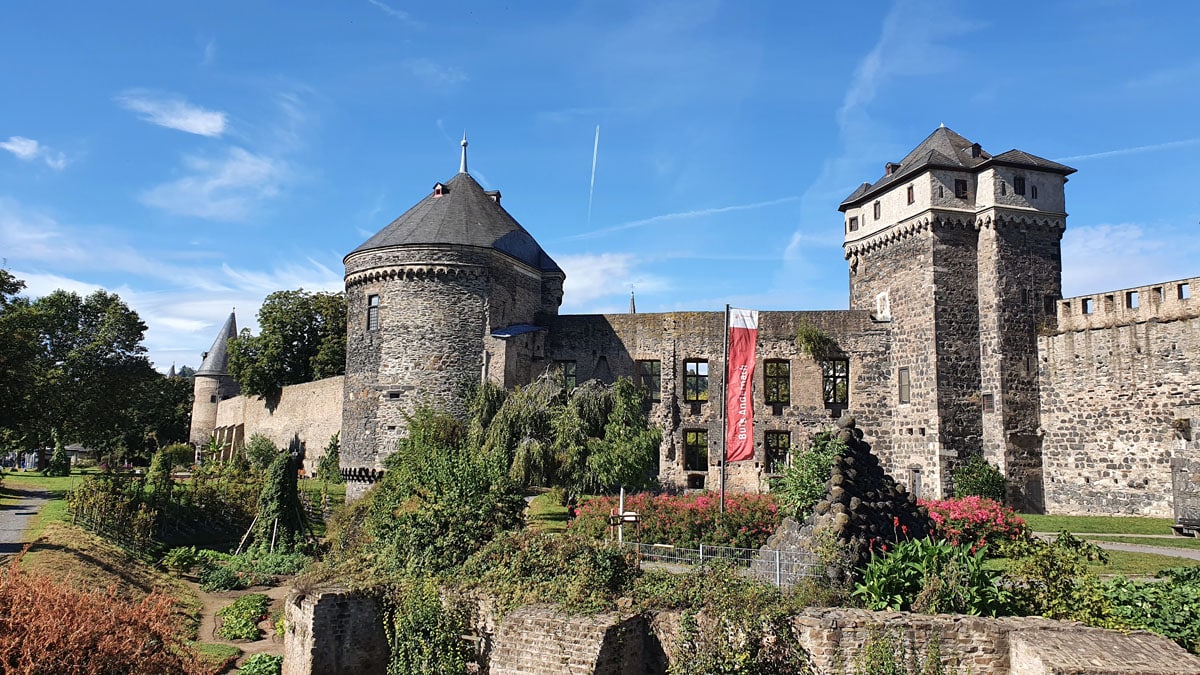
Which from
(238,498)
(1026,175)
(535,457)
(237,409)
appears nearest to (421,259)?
(535,457)

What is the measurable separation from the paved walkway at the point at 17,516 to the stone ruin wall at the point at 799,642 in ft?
28.6

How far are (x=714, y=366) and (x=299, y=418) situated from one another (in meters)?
22.5

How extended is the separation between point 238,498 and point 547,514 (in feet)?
37.9

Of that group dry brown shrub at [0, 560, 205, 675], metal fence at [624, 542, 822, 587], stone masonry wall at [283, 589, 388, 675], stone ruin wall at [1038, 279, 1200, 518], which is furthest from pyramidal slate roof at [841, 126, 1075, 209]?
dry brown shrub at [0, 560, 205, 675]

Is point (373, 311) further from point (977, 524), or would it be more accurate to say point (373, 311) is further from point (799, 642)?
point (799, 642)

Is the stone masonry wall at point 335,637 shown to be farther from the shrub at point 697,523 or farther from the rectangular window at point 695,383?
the rectangular window at point 695,383

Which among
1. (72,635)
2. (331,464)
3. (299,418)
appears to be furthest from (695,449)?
(72,635)

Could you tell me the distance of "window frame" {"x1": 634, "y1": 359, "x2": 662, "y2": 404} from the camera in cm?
2908

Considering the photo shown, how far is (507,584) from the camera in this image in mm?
12961

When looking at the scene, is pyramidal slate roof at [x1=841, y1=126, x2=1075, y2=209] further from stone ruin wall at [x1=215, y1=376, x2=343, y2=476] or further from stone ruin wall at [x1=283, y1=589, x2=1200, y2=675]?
stone ruin wall at [x1=215, y1=376, x2=343, y2=476]

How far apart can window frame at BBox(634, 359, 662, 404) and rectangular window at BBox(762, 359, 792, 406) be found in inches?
138

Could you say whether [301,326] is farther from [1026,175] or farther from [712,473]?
[1026,175]

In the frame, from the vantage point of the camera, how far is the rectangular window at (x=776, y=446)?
28.2m

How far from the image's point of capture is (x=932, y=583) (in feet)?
36.3
